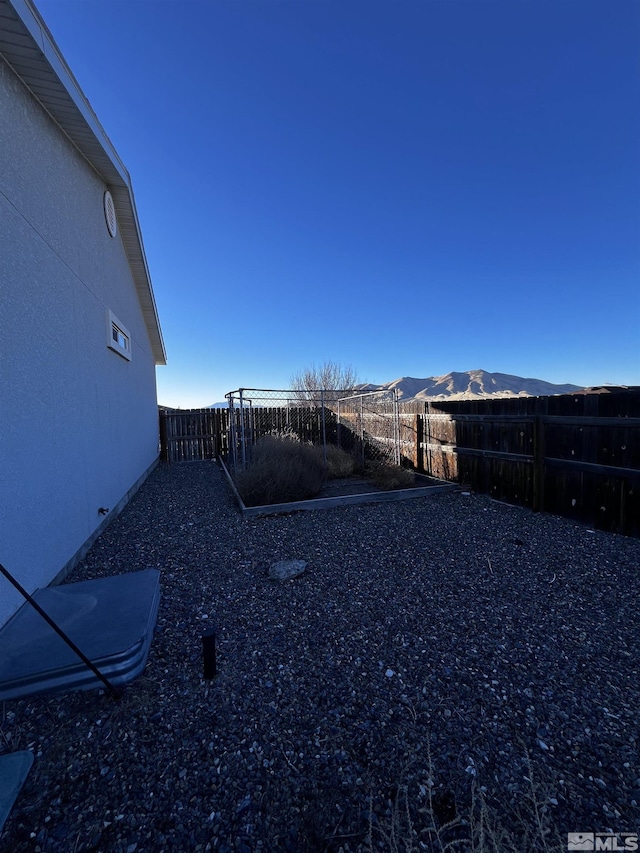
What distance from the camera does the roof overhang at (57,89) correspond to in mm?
2757

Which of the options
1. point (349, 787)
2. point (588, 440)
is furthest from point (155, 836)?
point (588, 440)

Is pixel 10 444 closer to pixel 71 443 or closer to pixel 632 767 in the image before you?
pixel 71 443

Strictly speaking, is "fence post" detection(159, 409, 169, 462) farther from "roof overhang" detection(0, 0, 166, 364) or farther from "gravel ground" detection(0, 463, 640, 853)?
"gravel ground" detection(0, 463, 640, 853)

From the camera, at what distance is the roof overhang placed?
2757mm

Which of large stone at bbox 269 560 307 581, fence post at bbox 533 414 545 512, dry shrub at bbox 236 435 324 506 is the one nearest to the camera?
large stone at bbox 269 560 307 581

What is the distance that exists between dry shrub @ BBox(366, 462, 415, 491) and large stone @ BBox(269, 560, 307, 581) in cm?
344

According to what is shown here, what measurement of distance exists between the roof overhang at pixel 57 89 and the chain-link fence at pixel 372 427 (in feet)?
20.0

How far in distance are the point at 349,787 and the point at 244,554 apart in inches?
104

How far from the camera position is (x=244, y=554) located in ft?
13.0

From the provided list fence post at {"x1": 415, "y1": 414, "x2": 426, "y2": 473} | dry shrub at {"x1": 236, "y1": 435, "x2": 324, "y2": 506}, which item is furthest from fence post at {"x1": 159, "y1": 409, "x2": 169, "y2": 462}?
fence post at {"x1": 415, "y1": 414, "x2": 426, "y2": 473}

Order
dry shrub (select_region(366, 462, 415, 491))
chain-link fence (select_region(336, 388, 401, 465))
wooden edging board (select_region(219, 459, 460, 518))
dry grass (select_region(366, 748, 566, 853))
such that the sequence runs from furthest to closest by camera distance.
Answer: chain-link fence (select_region(336, 388, 401, 465))
dry shrub (select_region(366, 462, 415, 491))
wooden edging board (select_region(219, 459, 460, 518))
dry grass (select_region(366, 748, 566, 853))

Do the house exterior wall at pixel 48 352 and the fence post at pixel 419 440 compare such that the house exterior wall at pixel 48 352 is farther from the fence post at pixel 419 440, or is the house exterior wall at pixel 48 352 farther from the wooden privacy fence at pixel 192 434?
the wooden privacy fence at pixel 192 434
